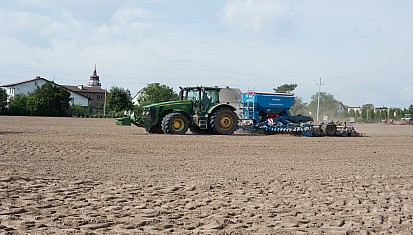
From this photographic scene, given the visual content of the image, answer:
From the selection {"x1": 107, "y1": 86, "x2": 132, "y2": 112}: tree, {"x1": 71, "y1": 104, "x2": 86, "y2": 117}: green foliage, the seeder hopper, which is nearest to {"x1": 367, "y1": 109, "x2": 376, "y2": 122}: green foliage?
{"x1": 107, "y1": 86, "x2": 132, "y2": 112}: tree

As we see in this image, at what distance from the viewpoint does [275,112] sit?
25.2 m

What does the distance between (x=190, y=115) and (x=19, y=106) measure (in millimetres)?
47808

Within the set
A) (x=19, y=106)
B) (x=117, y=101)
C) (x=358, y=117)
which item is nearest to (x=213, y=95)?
(x=19, y=106)

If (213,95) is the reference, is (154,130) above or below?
below

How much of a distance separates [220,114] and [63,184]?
1479 centimetres

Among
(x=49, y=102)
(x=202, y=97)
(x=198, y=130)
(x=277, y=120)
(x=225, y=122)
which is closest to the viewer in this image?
(x=202, y=97)

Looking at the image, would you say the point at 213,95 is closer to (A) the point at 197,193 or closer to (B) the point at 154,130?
(B) the point at 154,130

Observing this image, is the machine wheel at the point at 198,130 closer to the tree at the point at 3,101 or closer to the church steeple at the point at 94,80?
the tree at the point at 3,101

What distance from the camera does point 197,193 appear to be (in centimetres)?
777

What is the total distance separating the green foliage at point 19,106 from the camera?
63.3m

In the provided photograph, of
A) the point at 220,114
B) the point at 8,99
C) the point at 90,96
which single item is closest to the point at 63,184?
the point at 220,114

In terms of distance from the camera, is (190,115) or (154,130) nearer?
(190,115)

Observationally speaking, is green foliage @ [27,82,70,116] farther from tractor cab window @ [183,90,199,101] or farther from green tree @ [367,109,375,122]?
green tree @ [367,109,375,122]

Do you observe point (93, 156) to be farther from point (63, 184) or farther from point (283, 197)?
point (283, 197)
